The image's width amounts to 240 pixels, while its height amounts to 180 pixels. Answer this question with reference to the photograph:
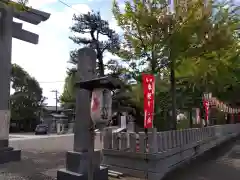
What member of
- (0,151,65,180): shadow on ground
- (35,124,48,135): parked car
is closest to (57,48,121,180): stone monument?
Answer: (0,151,65,180): shadow on ground

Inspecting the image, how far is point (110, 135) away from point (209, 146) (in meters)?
10.6

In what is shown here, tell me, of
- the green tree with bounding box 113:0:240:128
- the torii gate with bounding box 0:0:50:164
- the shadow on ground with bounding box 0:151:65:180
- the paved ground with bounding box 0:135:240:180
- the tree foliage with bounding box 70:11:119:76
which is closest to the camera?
the shadow on ground with bounding box 0:151:65:180

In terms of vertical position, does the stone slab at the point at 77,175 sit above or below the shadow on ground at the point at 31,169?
above

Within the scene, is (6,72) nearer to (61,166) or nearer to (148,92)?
(61,166)

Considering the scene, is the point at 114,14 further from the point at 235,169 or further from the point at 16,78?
the point at 16,78

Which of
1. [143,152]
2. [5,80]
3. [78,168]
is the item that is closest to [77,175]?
[78,168]

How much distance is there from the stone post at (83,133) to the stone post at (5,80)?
10.5 ft

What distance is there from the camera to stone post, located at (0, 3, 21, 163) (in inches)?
368

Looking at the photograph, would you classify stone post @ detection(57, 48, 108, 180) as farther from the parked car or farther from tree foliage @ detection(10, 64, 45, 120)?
tree foliage @ detection(10, 64, 45, 120)

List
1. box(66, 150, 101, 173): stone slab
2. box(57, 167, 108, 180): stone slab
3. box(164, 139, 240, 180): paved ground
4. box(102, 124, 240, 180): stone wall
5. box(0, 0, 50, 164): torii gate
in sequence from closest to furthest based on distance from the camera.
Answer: box(57, 167, 108, 180): stone slab
box(66, 150, 101, 173): stone slab
box(102, 124, 240, 180): stone wall
box(0, 0, 50, 164): torii gate
box(164, 139, 240, 180): paved ground

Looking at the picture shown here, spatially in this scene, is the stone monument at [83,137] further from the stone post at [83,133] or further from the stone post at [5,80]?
the stone post at [5,80]

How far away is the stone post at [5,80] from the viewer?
934cm

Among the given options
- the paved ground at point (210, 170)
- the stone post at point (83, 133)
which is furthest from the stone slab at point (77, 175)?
the paved ground at point (210, 170)

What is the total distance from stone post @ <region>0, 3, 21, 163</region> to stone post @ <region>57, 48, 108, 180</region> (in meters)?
3.19
